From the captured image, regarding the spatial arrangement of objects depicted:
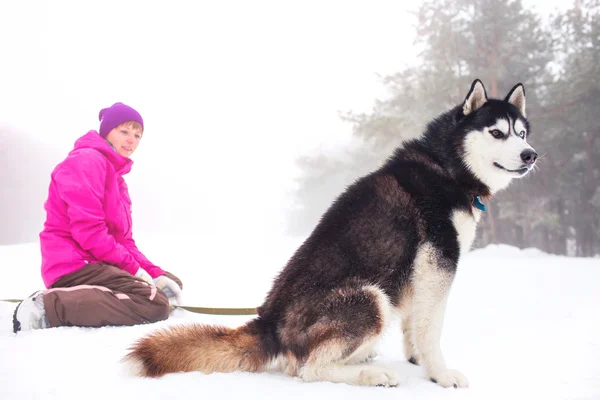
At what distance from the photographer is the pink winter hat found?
325cm

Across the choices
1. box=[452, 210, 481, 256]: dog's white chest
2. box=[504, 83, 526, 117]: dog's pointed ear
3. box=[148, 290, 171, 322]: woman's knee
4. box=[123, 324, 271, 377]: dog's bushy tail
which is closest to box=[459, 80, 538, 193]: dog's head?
box=[504, 83, 526, 117]: dog's pointed ear

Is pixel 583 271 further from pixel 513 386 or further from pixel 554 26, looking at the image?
pixel 554 26

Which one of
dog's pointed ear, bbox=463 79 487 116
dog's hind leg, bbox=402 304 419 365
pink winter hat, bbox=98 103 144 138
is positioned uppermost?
pink winter hat, bbox=98 103 144 138

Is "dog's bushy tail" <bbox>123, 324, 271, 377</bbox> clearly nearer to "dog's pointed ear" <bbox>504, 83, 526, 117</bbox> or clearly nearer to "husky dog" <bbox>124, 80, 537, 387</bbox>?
"husky dog" <bbox>124, 80, 537, 387</bbox>

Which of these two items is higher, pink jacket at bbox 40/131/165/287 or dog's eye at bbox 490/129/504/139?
dog's eye at bbox 490/129/504/139

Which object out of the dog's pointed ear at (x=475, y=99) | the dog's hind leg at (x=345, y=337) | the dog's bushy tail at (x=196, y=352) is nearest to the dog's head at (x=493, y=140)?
the dog's pointed ear at (x=475, y=99)

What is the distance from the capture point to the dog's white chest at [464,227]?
219 centimetres

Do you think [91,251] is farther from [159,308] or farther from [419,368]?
[419,368]

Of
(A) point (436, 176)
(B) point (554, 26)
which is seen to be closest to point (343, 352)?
(A) point (436, 176)

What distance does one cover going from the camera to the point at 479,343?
2.93 meters

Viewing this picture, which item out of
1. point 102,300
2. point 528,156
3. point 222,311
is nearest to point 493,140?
point 528,156

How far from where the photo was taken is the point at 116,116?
325 centimetres

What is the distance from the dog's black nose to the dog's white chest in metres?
0.37

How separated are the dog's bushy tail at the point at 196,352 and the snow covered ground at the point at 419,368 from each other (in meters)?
0.04
